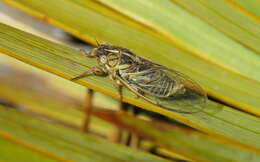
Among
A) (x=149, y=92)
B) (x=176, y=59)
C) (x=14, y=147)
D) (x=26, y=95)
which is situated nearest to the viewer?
(x=14, y=147)

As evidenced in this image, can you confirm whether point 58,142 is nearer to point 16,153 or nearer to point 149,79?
point 16,153

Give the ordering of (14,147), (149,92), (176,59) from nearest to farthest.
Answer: (14,147) < (176,59) < (149,92)

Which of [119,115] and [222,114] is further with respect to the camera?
[119,115]

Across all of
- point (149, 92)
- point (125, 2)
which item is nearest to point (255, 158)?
point (149, 92)

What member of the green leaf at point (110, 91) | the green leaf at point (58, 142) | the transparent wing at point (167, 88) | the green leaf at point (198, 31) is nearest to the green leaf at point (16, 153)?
the green leaf at point (58, 142)

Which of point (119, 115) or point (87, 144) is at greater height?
point (119, 115)

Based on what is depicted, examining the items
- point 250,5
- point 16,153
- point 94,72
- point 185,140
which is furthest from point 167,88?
point 16,153

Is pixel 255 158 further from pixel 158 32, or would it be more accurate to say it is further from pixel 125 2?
pixel 125 2

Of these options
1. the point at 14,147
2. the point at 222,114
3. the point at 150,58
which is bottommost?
the point at 14,147
